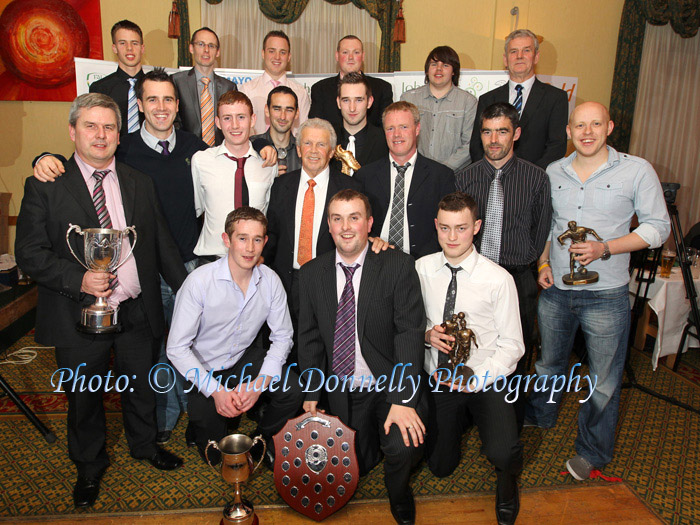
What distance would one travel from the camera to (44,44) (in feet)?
19.4

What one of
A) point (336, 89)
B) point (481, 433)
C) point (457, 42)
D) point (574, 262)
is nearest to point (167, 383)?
point (481, 433)

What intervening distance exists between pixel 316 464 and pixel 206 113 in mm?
2809

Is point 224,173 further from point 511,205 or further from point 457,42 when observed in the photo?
point 457,42

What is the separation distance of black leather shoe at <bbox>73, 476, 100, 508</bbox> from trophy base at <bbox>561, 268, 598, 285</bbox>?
260 cm

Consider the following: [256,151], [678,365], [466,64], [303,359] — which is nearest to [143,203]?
[256,151]

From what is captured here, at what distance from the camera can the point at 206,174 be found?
303cm

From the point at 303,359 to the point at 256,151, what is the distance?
4.56ft

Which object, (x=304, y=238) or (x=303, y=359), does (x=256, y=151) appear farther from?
(x=303, y=359)

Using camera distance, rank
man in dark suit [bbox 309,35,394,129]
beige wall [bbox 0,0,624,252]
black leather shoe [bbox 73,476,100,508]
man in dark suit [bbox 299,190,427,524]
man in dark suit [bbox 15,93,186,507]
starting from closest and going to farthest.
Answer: man in dark suit [bbox 15,93,186,507] → black leather shoe [bbox 73,476,100,508] → man in dark suit [bbox 299,190,427,524] → man in dark suit [bbox 309,35,394,129] → beige wall [bbox 0,0,624,252]

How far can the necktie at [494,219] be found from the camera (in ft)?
9.84

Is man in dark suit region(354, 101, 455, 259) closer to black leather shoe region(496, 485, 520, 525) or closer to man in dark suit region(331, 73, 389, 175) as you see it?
man in dark suit region(331, 73, 389, 175)

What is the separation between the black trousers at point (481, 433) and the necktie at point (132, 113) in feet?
9.11

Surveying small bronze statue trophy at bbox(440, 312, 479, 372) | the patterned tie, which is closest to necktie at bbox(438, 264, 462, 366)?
small bronze statue trophy at bbox(440, 312, 479, 372)

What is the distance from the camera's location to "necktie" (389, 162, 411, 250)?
3121mm
